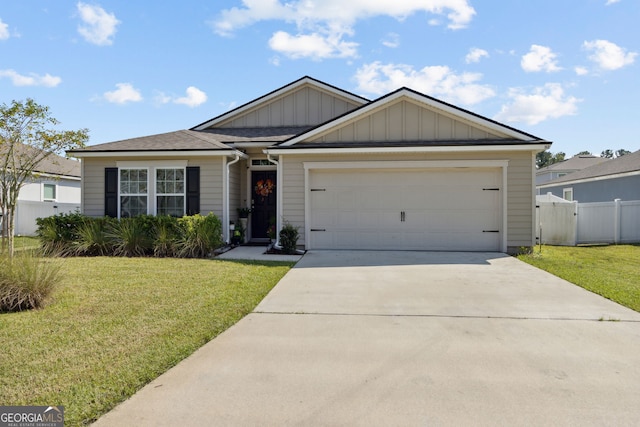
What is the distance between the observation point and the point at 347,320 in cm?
473

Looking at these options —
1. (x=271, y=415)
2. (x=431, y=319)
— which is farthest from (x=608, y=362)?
(x=271, y=415)

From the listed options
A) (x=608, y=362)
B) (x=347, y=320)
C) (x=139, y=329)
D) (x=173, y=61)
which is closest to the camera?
(x=608, y=362)

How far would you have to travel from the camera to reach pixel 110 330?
416 cm

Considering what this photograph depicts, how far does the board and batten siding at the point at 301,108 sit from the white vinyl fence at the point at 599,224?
8.19 metres

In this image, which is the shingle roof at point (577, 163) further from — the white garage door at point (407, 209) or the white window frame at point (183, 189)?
the white window frame at point (183, 189)

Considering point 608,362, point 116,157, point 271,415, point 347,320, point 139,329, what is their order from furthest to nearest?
point 116,157 → point 347,320 → point 139,329 → point 608,362 → point 271,415

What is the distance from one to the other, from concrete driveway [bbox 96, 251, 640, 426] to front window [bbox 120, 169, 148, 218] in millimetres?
7136

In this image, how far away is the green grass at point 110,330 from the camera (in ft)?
9.36

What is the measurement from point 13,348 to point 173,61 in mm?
12676

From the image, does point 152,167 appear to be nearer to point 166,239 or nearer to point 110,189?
point 110,189

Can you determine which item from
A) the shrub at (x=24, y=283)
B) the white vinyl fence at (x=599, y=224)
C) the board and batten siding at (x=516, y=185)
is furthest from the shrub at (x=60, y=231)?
the white vinyl fence at (x=599, y=224)

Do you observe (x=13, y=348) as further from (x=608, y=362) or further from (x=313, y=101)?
(x=313, y=101)

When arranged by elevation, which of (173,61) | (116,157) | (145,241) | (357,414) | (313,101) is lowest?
(357,414)

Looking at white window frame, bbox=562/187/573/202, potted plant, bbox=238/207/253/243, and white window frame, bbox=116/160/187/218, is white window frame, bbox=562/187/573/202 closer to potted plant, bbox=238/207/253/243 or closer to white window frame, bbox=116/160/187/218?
potted plant, bbox=238/207/253/243
